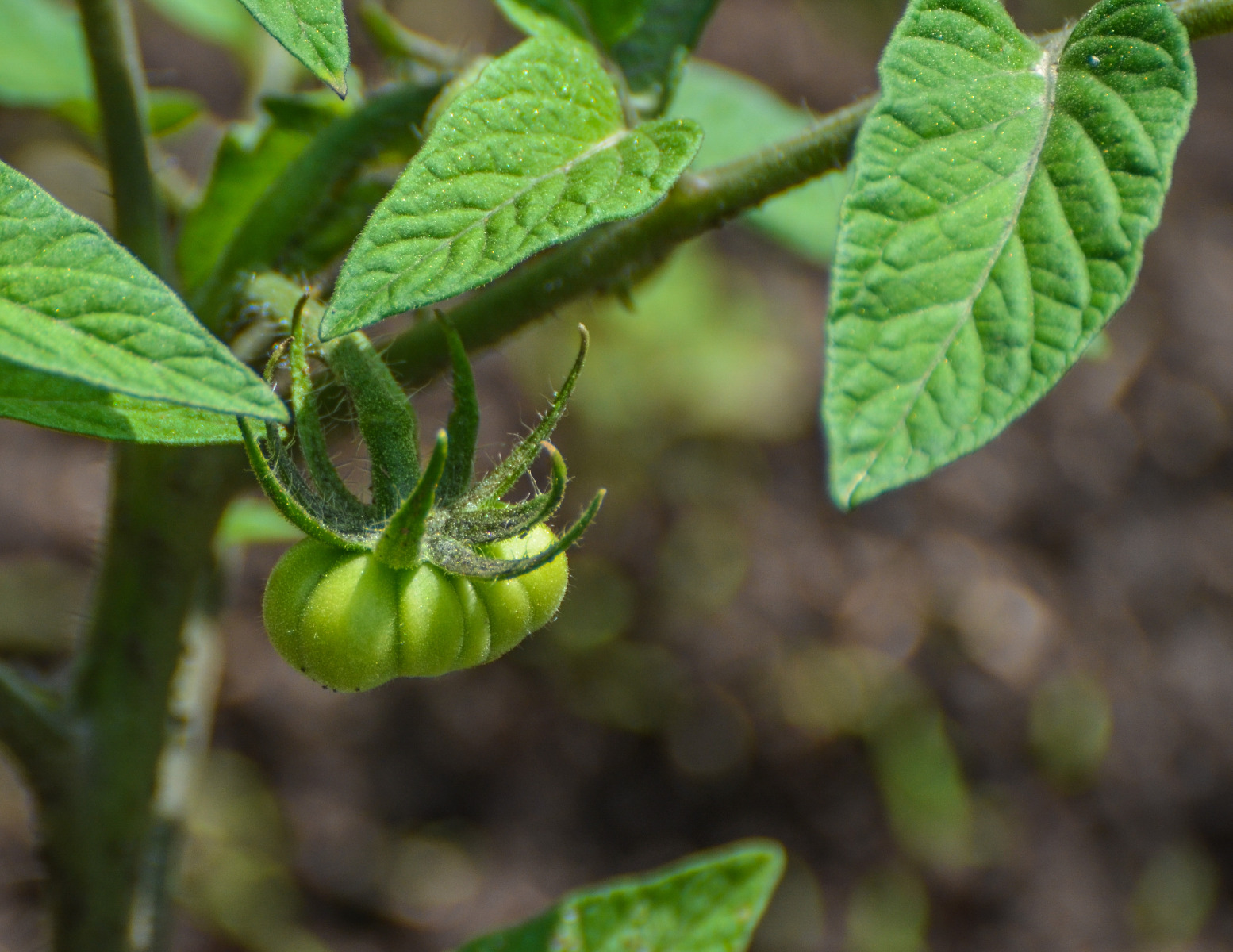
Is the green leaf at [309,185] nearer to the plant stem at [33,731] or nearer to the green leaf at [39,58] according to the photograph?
the plant stem at [33,731]

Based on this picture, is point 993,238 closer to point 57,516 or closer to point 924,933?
point 924,933

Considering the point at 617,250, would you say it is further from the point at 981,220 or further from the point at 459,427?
the point at 981,220

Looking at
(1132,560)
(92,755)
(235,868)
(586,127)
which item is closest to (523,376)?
(235,868)

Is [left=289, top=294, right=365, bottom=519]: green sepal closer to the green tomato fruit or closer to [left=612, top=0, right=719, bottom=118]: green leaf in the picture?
the green tomato fruit

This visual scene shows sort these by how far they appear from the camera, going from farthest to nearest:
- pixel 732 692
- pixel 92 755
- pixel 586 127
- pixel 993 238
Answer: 1. pixel 732 692
2. pixel 92 755
3. pixel 586 127
4. pixel 993 238

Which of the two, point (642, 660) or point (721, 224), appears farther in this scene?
point (642, 660)

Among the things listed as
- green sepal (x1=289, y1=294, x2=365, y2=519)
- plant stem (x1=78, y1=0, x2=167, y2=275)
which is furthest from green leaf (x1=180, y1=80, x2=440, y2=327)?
green sepal (x1=289, y1=294, x2=365, y2=519)

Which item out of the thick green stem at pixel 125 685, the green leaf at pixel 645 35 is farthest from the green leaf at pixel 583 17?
the thick green stem at pixel 125 685
